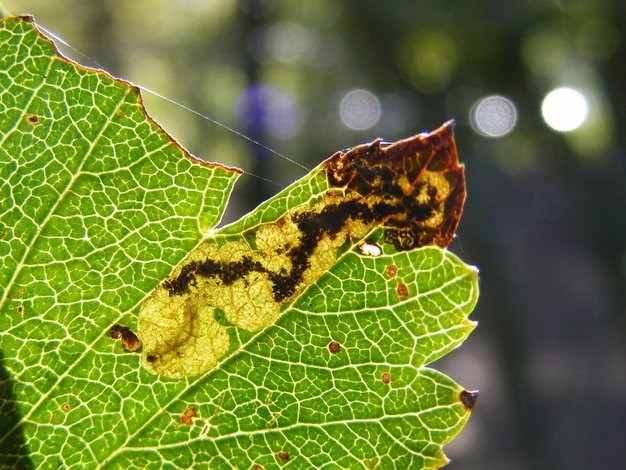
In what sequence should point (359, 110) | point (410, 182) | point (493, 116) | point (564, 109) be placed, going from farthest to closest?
point (359, 110) < point (493, 116) < point (564, 109) < point (410, 182)

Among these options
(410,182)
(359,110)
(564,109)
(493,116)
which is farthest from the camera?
(359,110)

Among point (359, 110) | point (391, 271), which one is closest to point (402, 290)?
point (391, 271)

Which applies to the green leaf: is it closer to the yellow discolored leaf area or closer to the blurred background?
the yellow discolored leaf area

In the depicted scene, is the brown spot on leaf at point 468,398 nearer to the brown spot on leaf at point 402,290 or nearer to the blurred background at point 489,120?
the brown spot on leaf at point 402,290

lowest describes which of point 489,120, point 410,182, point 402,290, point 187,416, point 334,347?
point 187,416

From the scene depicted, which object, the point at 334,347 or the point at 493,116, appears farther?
the point at 493,116

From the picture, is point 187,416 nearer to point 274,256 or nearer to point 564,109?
point 274,256

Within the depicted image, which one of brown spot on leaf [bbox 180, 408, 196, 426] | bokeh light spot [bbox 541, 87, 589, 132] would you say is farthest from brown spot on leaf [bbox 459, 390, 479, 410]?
bokeh light spot [bbox 541, 87, 589, 132]

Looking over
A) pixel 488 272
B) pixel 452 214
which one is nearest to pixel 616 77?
pixel 488 272

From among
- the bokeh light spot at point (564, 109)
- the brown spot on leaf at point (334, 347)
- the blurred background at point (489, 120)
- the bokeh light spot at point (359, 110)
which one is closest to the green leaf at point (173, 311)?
the brown spot on leaf at point (334, 347)
